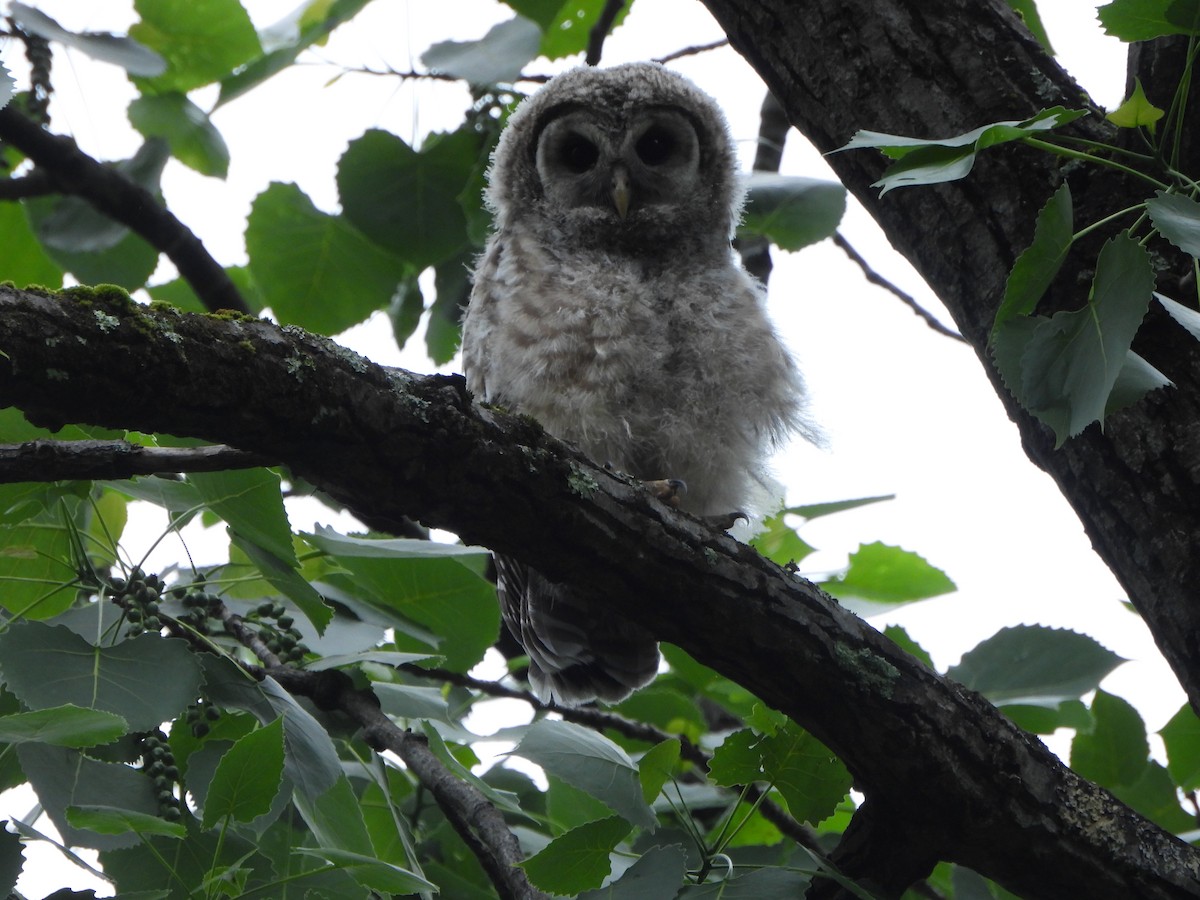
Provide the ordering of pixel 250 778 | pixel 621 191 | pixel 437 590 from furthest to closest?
pixel 621 191
pixel 437 590
pixel 250 778

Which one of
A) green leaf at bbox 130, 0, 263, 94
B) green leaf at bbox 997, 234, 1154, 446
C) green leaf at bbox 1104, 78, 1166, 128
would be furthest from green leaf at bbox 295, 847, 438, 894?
green leaf at bbox 130, 0, 263, 94

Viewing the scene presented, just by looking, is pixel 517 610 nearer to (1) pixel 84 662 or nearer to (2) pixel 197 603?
(2) pixel 197 603

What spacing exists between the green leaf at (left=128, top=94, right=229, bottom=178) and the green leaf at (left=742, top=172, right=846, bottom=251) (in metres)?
1.36

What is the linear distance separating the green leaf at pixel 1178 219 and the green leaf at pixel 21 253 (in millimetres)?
2619

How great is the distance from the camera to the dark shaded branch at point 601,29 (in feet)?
9.96

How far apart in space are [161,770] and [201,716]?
8cm

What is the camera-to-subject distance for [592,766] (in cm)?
170

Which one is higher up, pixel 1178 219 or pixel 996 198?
pixel 996 198

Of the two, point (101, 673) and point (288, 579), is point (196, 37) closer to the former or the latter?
point (288, 579)

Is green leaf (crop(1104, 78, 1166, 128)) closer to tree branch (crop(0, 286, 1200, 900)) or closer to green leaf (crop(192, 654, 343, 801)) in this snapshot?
tree branch (crop(0, 286, 1200, 900))

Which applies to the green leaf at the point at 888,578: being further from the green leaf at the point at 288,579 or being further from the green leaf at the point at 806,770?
the green leaf at the point at 288,579

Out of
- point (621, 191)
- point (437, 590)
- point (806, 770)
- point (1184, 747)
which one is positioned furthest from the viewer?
point (621, 191)

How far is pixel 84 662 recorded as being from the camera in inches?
57.7

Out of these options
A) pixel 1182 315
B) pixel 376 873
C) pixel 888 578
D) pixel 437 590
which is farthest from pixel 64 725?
pixel 888 578
